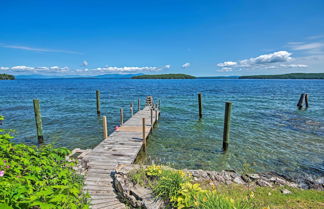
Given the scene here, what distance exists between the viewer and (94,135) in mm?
14406

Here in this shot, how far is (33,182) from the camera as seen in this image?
3.71m

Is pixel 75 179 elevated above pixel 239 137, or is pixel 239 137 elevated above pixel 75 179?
pixel 75 179

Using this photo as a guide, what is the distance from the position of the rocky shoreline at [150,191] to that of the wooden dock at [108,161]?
0.39 m

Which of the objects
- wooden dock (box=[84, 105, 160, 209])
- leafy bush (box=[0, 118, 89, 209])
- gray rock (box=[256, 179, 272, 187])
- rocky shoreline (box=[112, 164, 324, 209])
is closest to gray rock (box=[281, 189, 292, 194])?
rocky shoreline (box=[112, 164, 324, 209])

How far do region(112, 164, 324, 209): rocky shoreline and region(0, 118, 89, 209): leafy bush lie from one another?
4.67 feet

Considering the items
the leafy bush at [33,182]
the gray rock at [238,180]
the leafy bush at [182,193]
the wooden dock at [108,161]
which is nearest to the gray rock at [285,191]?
the gray rock at [238,180]

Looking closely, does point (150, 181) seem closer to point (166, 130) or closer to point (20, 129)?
point (166, 130)

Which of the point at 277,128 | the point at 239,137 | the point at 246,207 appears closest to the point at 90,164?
the point at 246,207

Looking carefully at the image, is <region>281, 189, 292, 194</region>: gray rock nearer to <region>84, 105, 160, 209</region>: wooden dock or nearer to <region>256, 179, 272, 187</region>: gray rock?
<region>256, 179, 272, 187</region>: gray rock

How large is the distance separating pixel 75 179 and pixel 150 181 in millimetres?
2390

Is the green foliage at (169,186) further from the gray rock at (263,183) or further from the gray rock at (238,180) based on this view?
the gray rock at (263,183)

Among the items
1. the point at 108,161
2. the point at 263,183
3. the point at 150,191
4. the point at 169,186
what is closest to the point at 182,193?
the point at 169,186

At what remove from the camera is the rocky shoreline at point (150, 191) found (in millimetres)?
4934

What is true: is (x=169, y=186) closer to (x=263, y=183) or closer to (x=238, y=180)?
(x=238, y=180)
